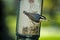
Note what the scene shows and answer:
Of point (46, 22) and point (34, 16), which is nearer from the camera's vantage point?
point (34, 16)

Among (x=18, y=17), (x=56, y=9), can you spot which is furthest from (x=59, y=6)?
(x=18, y=17)

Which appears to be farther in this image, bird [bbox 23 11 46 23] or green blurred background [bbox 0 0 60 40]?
green blurred background [bbox 0 0 60 40]

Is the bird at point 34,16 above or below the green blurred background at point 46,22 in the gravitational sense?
above

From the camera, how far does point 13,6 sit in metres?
3.56

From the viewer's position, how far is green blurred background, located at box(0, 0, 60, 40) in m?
3.62

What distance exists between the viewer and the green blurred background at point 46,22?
3619 millimetres

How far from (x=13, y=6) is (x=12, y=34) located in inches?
15.8

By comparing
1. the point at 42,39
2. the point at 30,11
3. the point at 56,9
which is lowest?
the point at 42,39

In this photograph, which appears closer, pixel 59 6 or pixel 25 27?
pixel 25 27

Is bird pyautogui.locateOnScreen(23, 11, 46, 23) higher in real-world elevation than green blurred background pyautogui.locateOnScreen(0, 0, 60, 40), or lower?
higher

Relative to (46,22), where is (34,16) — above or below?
above

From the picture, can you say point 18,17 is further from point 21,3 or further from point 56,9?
A: point 56,9

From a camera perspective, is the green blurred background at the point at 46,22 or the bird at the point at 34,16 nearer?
the bird at the point at 34,16

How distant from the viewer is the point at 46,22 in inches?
143
